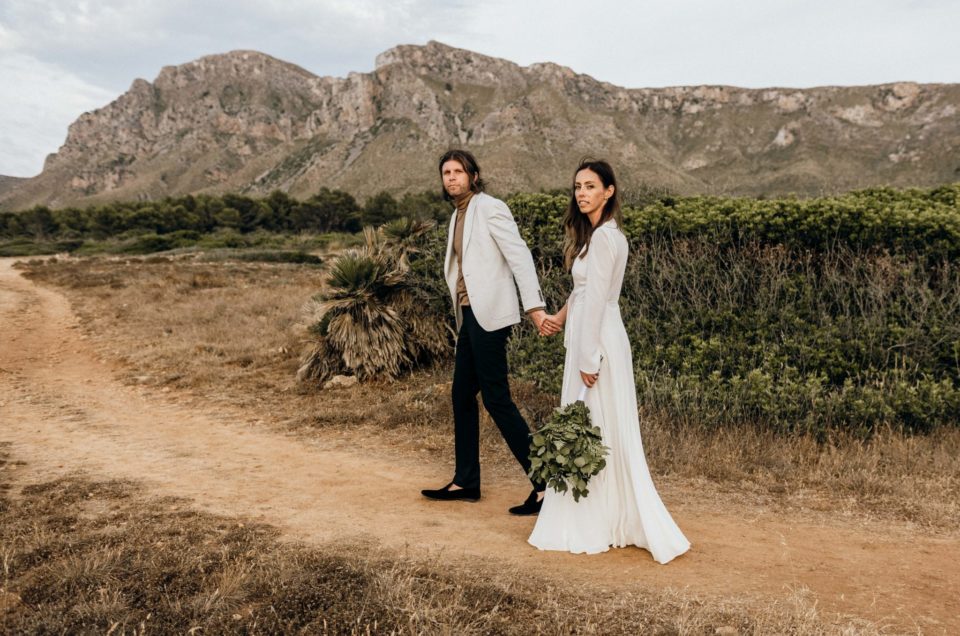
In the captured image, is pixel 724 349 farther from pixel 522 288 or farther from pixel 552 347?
pixel 522 288

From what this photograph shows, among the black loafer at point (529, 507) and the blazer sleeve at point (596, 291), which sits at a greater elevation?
the blazer sleeve at point (596, 291)

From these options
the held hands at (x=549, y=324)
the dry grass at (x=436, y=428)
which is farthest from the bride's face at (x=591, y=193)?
the dry grass at (x=436, y=428)

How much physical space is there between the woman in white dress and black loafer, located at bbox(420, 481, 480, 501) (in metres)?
0.88

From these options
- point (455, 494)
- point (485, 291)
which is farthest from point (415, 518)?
point (485, 291)

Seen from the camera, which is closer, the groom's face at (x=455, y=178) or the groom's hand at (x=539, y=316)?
the groom's hand at (x=539, y=316)

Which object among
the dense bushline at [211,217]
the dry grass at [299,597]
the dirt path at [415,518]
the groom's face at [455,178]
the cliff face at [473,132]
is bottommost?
the dirt path at [415,518]

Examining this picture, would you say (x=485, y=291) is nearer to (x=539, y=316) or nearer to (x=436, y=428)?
(x=539, y=316)

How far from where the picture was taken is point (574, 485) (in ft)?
9.96

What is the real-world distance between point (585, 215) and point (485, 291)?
0.77 m

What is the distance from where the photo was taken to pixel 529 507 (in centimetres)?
388

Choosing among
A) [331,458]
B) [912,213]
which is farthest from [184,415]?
[912,213]

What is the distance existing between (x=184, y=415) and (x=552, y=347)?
437 centimetres

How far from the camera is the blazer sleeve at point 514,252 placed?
12.0 ft

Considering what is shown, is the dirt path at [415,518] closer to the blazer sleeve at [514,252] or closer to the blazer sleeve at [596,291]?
the blazer sleeve at [596,291]
